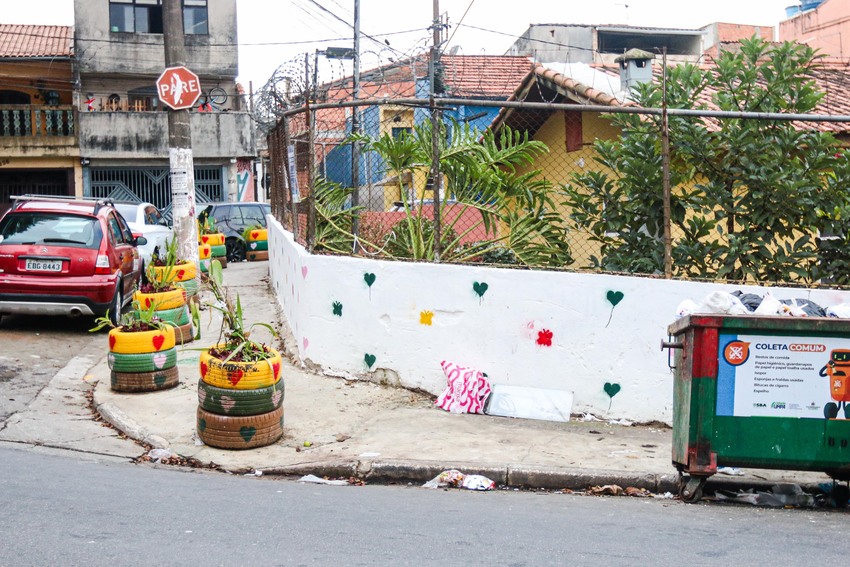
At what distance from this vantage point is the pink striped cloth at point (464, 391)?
7.89 m

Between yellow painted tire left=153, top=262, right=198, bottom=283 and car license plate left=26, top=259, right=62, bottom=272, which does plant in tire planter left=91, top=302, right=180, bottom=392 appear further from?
yellow painted tire left=153, top=262, right=198, bottom=283

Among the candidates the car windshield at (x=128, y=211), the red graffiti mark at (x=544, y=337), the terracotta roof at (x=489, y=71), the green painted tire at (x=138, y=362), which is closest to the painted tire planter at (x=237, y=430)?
the green painted tire at (x=138, y=362)

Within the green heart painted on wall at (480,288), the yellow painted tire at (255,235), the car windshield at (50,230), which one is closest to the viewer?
the green heart painted on wall at (480,288)

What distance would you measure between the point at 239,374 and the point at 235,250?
1582 cm

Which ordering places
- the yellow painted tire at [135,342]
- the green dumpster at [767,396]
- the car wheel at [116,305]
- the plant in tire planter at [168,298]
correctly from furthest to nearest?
1. the car wheel at [116,305]
2. the plant in tire planter at [168,298]
3. the yellow painted tire at [135,342]
4. the green dumpster at [767,396]

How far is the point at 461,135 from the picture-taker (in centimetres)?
902

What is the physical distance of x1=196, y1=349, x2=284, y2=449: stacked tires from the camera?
6812mm

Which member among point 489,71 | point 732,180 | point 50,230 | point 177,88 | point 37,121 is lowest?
point 50,230

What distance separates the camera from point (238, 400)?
680cm

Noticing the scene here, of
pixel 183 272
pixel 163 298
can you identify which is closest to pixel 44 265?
pixel 163 298

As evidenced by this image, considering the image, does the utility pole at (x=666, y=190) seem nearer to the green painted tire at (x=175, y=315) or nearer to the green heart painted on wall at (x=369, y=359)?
the green heart painted on wall at (x=369, y=359)

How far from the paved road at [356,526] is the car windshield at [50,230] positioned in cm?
536

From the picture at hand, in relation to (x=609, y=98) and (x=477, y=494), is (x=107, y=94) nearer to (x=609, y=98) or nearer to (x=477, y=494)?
(x=609, y=98)

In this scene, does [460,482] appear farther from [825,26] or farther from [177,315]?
[825,26]
